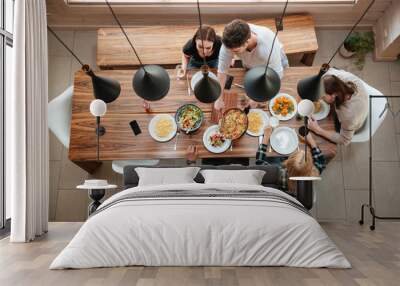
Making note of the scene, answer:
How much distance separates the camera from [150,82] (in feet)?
14.9

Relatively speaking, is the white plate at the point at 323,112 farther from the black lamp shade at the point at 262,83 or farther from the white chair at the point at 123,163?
the black lamp shade at the point at 262,83

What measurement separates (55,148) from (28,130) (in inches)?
70.1

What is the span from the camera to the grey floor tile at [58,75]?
703 centimetres

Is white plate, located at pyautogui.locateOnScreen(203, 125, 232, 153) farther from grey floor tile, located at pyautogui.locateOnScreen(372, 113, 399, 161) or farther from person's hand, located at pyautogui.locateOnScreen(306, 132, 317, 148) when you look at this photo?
grey floor tile, located at pyautogui.locateOnScreen(372, 113, 399, 161)

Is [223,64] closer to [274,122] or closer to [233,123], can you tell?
[233,123]

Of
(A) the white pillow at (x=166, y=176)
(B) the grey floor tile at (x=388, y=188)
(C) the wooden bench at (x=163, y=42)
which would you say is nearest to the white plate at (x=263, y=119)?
(C) the wooden bench at (x=163, y=42)

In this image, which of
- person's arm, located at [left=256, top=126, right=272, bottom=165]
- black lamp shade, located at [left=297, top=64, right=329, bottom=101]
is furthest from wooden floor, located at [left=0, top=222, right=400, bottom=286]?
person's arm, located at [left=256, top=126, right=272, bottom=165]

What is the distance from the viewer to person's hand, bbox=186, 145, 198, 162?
252 inches

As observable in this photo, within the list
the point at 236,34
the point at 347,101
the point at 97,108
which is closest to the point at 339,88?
the point at 347,101

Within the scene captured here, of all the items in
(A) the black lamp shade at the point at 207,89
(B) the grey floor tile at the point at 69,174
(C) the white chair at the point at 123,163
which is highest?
(A) the black lamp shade at the point at 207,89

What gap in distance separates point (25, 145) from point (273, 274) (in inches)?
112

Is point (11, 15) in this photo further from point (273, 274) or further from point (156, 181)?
point (273, 274)

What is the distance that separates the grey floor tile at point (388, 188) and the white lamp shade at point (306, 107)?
1.36m

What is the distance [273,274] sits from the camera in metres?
3.55
